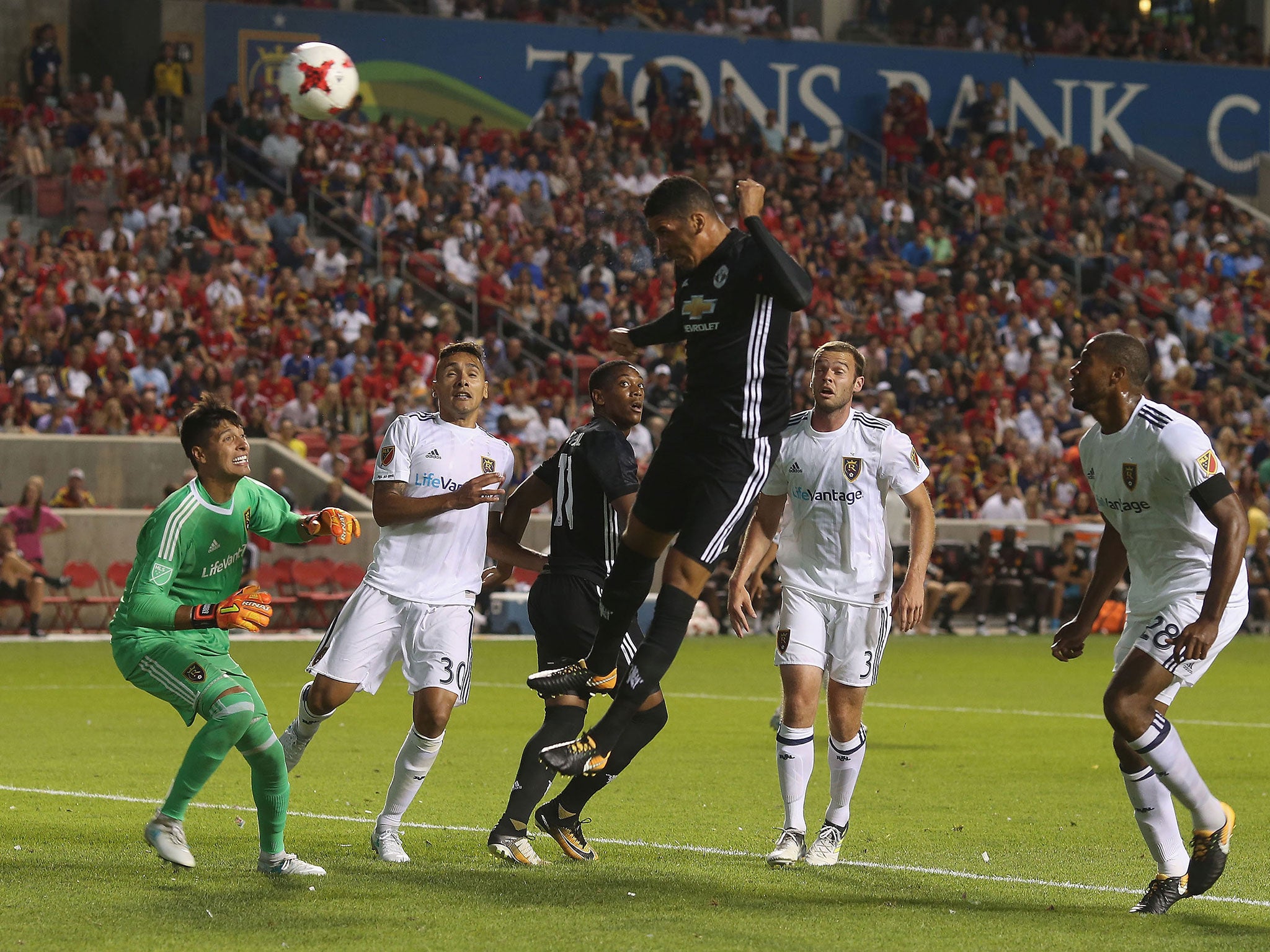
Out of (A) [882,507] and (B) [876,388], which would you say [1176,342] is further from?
(A) [882,507]

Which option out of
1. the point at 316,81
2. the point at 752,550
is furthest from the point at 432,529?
the point at 316,81

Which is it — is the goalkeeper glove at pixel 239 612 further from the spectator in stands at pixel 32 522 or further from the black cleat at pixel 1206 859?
the spectator in stands at pixel 32 522

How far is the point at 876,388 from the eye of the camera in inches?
1088

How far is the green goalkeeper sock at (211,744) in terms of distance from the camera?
273 inches

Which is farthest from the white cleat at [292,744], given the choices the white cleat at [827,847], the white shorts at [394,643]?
the white cleat at [827,847]

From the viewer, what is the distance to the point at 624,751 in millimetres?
7523

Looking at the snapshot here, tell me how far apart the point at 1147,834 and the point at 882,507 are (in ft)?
6.69

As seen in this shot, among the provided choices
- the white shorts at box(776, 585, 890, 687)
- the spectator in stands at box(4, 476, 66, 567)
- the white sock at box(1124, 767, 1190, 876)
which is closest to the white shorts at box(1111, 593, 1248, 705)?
the white sock at box(1124, 767, 1190, 876)

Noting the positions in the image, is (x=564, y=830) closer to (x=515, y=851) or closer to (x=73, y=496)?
(x=515, y=851)

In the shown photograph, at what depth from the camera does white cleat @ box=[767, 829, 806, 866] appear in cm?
758

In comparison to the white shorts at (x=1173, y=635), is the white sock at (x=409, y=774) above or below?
below

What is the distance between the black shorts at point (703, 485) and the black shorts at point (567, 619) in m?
1.01

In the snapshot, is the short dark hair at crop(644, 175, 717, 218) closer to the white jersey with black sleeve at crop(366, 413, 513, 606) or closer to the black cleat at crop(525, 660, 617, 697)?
the white jersey with black sleeve at crop(366, 413, 513, 606)

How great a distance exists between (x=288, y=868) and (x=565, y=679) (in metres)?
1.40
